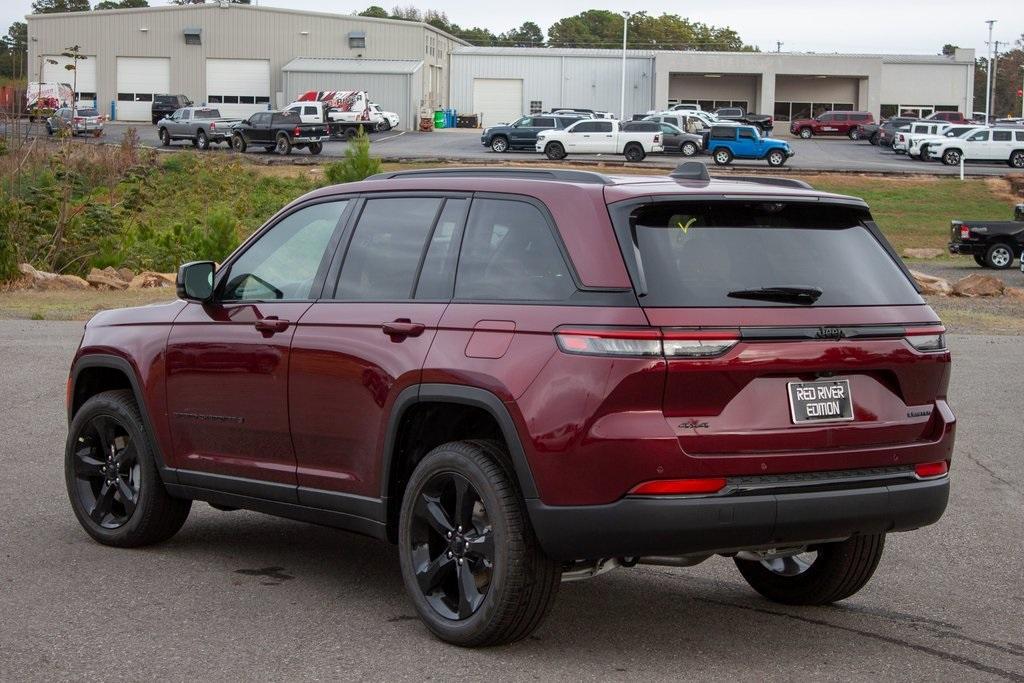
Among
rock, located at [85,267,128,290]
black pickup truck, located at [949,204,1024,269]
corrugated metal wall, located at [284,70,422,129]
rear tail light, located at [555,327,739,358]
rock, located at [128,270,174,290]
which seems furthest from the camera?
corrugated metal wall, located at [284,70,422,129]

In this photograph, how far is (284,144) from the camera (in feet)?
184

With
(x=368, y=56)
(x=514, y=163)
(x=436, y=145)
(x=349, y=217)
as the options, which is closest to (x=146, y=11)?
(x=368, y=56)

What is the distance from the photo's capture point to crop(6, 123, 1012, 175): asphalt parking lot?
5459cm

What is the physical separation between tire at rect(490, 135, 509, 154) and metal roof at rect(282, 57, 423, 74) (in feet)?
74.7

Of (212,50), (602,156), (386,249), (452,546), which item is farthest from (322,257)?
(212,50)

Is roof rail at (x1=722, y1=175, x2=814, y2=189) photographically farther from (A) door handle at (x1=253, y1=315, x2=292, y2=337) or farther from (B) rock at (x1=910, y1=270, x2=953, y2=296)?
(B) rock at (x1=910, y1=270, x2=953, y2=296)

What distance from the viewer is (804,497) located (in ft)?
16.7

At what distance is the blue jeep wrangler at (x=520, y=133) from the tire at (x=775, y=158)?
9.14 metres

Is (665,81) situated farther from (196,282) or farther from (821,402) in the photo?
(821,402)

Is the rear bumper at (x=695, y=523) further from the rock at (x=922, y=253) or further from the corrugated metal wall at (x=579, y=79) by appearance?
the corrugated metal wall at (x=579, y=79)

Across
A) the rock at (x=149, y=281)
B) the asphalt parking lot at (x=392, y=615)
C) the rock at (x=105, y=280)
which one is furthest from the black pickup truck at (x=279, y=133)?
the asphalt parking lot at (x=392, y=615)

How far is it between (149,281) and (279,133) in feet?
105

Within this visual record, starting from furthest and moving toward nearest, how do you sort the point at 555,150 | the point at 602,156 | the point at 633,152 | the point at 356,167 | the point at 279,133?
the point at 602,156, the point at 555,150, the point at 633,152, the point at 279,133, the point at 356,167

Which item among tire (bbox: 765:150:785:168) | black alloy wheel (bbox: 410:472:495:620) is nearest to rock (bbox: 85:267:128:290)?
black alloy wheel (bbox: 410:472:495:620)
